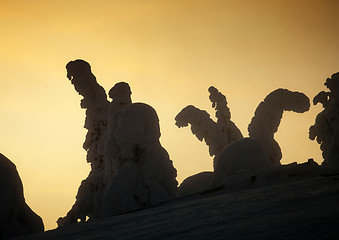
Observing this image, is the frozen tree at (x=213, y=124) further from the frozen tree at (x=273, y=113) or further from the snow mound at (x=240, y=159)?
the snow mound at (x=240, y=159)

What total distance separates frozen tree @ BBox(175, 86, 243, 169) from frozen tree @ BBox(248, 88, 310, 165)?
170 inches

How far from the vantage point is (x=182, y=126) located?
29.2 metres

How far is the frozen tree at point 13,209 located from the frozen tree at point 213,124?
18890 millimetres

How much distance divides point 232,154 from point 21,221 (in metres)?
9.83

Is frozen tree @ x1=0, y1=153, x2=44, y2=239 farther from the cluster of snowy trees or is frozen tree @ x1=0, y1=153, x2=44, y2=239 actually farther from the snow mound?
the snow mound

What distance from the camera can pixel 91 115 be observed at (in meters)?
24.1

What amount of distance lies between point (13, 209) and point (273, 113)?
17.3m

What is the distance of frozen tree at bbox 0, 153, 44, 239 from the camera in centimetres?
899

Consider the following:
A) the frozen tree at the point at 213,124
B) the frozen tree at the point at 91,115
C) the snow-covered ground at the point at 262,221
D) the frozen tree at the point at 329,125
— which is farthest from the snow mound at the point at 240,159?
the snow-covered ground at the point at 262,221

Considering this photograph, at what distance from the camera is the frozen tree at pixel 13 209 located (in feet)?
29.5

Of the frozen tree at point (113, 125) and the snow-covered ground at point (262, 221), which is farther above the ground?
the frozen tree at point (113, 125)

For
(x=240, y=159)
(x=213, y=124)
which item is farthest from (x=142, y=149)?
(x=213, y=124)

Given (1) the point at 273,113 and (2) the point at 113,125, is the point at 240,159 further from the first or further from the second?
(1) the point at 273,113

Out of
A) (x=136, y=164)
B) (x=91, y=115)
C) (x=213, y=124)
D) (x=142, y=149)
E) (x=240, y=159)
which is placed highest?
(x=91, y=115)
